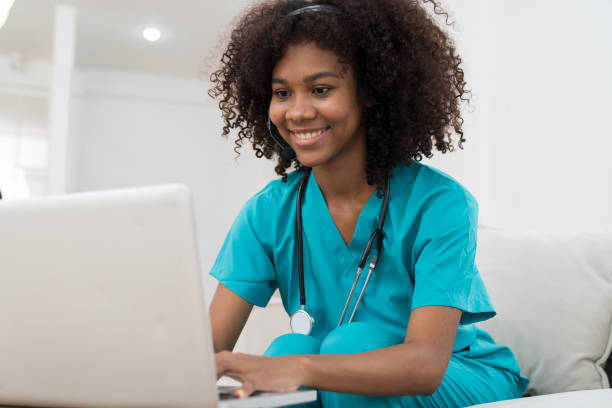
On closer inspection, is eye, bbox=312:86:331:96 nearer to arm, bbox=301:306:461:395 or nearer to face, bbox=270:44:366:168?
face, bbox=270:44:366:168

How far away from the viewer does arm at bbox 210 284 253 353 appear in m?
1.05

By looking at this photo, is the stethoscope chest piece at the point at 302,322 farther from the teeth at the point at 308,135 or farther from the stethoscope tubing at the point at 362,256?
the teeth at the point at 308,135

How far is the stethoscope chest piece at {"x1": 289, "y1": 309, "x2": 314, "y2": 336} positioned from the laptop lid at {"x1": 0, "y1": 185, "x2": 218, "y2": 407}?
1.57ft

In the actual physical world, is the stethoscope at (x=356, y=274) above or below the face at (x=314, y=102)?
below

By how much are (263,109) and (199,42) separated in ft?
12.2

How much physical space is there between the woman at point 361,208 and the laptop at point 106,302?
39cm

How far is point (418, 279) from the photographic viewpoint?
940 millimetres

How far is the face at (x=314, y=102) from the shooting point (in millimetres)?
1011

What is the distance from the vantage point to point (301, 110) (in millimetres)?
1006

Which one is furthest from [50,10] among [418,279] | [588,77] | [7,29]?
[418,279]

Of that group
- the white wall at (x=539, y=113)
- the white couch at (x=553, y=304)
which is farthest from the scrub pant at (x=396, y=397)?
the white wall at (x=539, y=113)

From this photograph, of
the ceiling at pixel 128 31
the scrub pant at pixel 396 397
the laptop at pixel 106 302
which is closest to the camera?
the laptop at pixel 106 302

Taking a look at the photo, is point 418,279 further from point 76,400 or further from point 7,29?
point 7,29

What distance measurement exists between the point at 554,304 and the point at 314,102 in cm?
63
